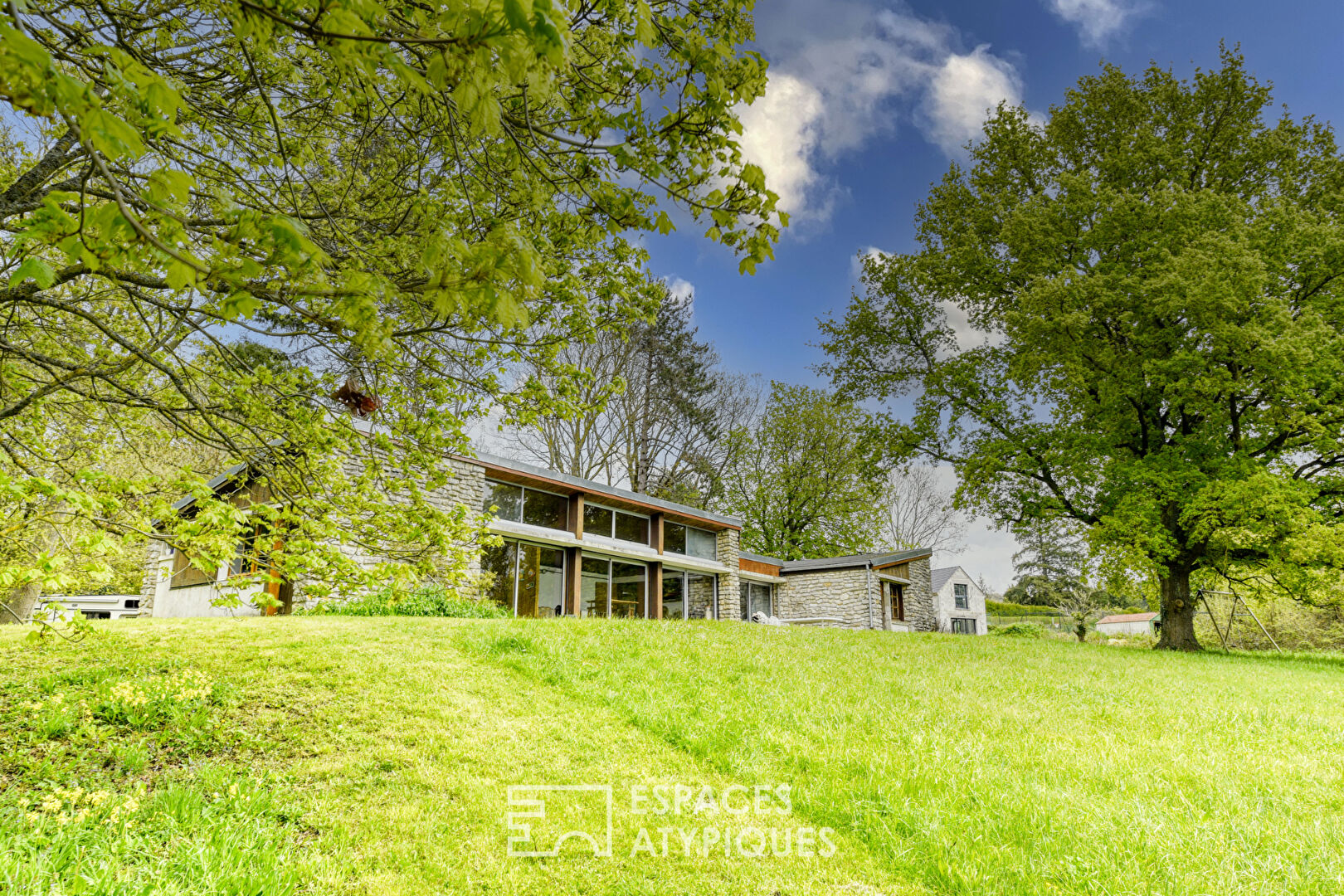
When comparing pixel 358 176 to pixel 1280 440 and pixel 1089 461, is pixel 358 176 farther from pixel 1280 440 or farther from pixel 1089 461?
pixel 1280 440

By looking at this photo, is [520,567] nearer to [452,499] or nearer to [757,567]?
[452,499]

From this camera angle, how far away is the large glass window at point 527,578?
16.0 m

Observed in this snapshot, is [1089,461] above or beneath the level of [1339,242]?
beneath

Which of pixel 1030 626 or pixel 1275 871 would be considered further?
pixel 1030 626

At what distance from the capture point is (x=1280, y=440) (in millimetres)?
15562

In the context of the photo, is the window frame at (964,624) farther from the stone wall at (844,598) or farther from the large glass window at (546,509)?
the large glass window at (546,509)

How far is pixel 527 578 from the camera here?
16.5 m

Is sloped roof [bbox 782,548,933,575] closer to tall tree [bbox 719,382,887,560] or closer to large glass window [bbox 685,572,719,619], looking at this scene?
tall tree [bbox 719,382,887,560]

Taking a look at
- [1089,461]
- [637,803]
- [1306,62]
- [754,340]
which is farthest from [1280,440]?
[637,803]

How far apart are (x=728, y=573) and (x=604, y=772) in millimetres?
→ 18381

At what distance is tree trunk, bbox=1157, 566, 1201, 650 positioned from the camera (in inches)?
664

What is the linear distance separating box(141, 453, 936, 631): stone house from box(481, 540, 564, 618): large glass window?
0.09 feet

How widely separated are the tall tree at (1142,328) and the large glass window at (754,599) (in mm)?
8960

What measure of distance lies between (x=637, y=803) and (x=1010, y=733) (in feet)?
12.2
